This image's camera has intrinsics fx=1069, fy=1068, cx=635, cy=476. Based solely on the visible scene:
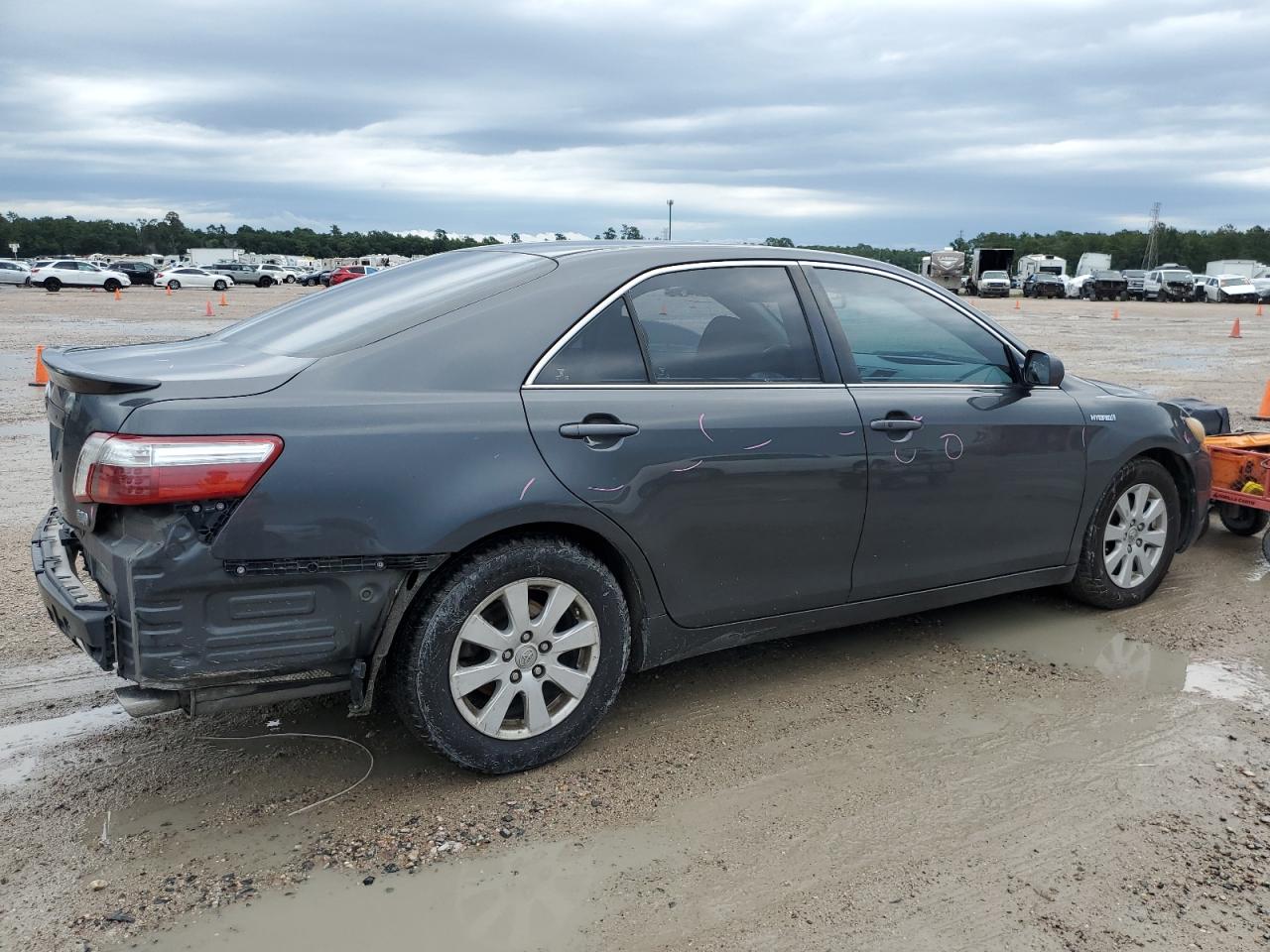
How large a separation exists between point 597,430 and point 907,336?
1.63 m

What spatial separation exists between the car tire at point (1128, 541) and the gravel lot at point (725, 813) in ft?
0.88

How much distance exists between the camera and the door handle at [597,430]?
3.40 meters

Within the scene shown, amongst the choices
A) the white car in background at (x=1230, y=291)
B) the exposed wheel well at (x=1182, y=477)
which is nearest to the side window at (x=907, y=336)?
the exposed wheel well at (x=1182, y=477)

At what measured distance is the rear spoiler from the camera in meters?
2.96

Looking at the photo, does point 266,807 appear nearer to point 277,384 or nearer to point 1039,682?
point 277,384

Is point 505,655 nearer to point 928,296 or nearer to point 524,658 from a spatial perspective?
point 524,658

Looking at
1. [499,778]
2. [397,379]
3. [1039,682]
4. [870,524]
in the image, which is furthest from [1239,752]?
[397,379]

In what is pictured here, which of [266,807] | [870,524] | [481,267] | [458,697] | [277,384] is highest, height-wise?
[481,267]

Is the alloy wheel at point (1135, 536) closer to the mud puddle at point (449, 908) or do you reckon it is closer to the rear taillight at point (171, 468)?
the mud puddle at point (449, 908)

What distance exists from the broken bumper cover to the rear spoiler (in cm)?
53

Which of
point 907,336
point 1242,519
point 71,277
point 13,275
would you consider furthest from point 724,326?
point 13,275

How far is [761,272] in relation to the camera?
407 cm

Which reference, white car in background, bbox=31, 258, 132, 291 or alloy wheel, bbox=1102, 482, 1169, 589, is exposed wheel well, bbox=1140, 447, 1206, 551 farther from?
white car in background, bbox=31, 258, 132, 291

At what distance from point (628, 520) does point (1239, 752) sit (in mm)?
2278
